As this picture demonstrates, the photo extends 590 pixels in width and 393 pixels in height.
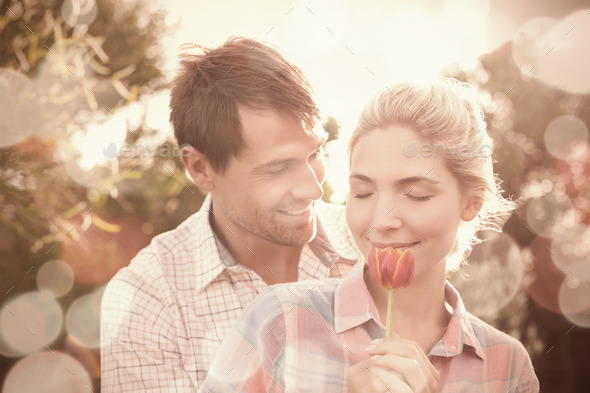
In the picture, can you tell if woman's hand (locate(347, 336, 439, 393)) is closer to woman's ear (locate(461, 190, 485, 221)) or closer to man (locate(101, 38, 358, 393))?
woman's ear (locate(461, 190, 485, 221))

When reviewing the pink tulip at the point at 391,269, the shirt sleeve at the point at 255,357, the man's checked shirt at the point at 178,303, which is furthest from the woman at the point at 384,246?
the man's checked shirt at the point at 178,303

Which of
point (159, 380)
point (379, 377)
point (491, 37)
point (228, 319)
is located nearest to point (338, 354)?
point (379, 377)

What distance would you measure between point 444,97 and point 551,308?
52 cm

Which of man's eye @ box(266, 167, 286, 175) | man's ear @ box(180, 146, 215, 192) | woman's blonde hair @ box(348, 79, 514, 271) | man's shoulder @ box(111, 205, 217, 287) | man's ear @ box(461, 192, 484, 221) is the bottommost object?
man's shoulder @ box(111, 205, 217, 287)

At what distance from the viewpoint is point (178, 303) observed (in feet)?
3.26

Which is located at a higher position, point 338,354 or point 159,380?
point 338,354

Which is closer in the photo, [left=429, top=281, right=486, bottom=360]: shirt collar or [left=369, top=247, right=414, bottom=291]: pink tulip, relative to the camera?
[left=369, top=247, right=414, bottom=291]: pink tulip

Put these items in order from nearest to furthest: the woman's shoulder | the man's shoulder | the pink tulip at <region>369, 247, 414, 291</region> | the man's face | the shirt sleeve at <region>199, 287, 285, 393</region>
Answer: the pink tulip at <region>369, 247, 414, 291</region>
the shirt sleeve at <region>199, 287, 285, 393</region>
the woman's shoulder
the man's face
the man's shoulder

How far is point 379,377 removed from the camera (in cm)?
57

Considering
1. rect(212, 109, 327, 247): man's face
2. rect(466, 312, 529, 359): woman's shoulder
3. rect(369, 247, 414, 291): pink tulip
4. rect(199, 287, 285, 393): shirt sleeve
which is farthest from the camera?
rect(212, 109, 327, 247): man's face

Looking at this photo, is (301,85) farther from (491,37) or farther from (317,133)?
(491,37)

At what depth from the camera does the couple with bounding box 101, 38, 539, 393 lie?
2.29 ft

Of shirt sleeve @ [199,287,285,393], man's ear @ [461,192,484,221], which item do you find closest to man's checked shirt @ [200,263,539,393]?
shirt sleeve @ [199,287,285,393]

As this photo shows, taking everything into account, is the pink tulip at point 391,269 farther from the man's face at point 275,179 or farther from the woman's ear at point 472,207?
the man's face at point 275,179
